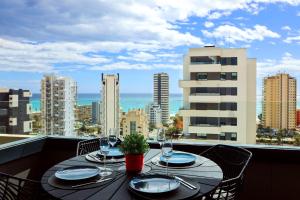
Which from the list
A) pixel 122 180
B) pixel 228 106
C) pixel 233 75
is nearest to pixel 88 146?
pixel 122 180

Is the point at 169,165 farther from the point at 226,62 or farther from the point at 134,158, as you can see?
the point at 226,62

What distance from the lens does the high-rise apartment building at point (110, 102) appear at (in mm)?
3664

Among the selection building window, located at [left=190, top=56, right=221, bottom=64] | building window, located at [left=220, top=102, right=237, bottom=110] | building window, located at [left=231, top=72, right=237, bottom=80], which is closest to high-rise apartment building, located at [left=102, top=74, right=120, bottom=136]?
building window, located at [left=220, top=102, right=237, bottom=110]

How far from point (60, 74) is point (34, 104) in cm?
51

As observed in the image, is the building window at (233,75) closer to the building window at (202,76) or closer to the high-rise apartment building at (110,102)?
the building window at (202,76)

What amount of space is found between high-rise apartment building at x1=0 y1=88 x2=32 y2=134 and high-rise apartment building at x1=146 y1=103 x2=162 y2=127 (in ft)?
4.70

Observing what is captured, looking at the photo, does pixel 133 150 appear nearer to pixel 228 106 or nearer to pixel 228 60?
pixel 228 106

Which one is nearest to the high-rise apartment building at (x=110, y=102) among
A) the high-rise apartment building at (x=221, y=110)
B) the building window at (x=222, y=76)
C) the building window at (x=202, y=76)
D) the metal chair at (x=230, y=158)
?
the high-rise apartment building at (x=221, y=110)

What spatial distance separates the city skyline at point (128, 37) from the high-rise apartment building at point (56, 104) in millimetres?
136

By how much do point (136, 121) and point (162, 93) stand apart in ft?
2.00

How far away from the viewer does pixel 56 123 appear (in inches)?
155

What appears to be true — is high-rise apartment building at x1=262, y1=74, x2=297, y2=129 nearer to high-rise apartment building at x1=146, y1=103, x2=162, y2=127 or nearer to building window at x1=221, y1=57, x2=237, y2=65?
high-rise apartment building at x1=146, y1=103, x2=162, y2=127

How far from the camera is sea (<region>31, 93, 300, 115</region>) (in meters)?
3.62

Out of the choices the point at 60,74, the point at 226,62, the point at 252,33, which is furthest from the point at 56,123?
the point at 252,33
